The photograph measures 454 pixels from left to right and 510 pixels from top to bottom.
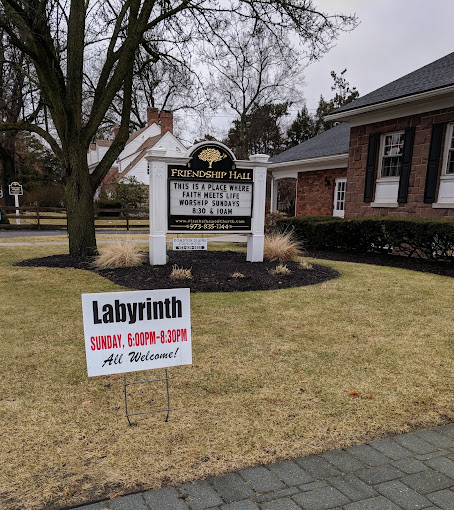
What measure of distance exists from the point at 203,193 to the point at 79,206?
3.40 m

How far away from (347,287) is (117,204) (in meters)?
25.0

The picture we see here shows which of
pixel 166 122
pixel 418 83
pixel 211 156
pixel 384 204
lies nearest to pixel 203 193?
pixel 211 156

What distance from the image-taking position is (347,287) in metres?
7.53

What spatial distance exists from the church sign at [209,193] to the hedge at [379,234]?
373 cm

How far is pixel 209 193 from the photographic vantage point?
28.1ft

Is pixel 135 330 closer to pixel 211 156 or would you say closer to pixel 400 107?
pixel 211 156

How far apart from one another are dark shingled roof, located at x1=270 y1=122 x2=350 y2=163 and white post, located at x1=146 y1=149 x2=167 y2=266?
11.0 m

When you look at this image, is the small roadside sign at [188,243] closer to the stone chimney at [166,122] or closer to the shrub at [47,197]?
the stone chimney at [166,122]

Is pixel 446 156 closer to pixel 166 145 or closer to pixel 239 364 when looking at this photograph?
pixel 239 364

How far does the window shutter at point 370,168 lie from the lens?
1358 cm

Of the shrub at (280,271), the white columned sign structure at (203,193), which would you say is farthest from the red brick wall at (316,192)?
the shrub at (280,271)

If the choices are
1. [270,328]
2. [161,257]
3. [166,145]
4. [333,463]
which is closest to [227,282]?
[161,257]

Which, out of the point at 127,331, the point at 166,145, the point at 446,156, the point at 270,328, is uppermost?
the point at 166,145

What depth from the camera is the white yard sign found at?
273 centimetres
